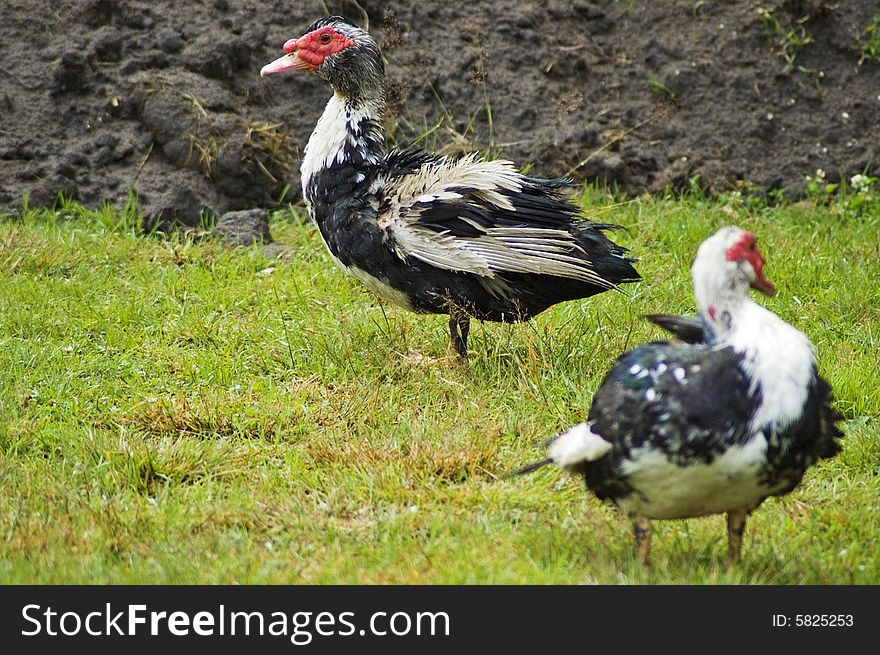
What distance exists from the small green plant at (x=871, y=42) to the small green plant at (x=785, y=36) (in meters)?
0.35

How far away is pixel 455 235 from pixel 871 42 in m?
4.39

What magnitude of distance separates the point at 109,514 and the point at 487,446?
1.46 m

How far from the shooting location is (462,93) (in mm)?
7988

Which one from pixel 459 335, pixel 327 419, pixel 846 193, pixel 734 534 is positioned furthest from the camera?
pixel 846 193

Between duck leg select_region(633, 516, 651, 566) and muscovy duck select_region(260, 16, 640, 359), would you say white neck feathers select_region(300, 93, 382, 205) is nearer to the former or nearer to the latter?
muscovy duck select_region(260, 16, 640, 359)

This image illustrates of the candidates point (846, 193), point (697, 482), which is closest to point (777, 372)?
point (697, 482)

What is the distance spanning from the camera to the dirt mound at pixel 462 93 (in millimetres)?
7422

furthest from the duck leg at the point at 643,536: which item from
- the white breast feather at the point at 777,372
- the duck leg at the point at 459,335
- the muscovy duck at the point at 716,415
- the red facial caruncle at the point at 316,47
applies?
the red facial caruncle at the point at 316,47

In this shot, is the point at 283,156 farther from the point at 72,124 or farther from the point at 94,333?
the point at 94,333

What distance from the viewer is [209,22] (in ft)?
25.6

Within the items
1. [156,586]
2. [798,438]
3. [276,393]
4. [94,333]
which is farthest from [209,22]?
[798,438]

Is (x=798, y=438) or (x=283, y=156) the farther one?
(x=283, y=156)

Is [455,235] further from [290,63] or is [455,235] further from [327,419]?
[290,63]

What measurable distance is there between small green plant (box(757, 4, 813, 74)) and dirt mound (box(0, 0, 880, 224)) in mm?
10
